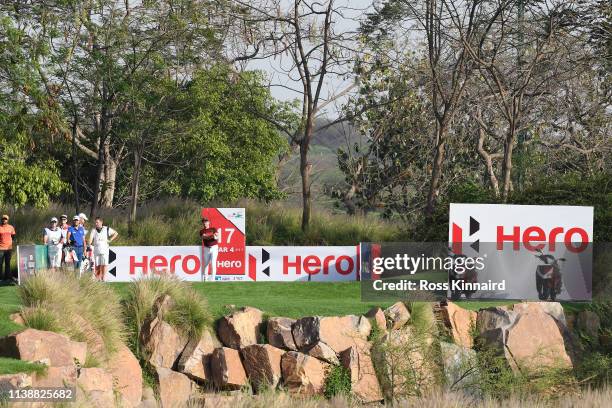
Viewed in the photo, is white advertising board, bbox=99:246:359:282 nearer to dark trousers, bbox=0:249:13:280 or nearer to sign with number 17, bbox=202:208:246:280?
sign with number 17, bbox=202:208:246:280

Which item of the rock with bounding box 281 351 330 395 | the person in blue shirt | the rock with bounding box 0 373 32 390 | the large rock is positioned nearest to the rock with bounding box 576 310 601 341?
the large rock

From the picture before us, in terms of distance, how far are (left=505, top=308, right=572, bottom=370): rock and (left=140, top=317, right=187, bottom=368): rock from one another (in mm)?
6301

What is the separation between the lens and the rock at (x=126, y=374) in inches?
649

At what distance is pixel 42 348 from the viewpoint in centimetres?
1485

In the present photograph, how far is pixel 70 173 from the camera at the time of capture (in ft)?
149

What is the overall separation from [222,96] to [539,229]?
2302 centimetres

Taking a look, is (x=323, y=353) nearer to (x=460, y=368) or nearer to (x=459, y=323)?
(x=460, y=368)

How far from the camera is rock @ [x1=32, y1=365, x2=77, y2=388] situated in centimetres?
1364

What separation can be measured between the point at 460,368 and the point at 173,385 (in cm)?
517

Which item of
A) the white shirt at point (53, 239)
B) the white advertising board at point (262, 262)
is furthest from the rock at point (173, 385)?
the white advertising board at point (262, 262)

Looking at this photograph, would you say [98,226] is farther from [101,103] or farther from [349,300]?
[101,103]

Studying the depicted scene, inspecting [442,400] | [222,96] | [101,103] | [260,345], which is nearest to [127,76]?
[101,103]

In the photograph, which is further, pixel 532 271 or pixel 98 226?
pixel 98 226

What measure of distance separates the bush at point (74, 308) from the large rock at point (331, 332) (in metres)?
3.16
